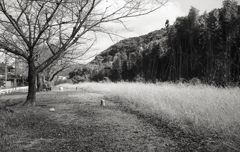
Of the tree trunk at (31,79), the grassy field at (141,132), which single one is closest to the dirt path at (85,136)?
the grassy field at (141,132)

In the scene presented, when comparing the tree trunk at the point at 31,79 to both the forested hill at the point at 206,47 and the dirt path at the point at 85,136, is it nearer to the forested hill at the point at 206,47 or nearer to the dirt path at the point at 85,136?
the dirt path at the point at 85,136

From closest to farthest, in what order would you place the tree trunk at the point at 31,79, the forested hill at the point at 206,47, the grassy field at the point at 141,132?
the grassy field at the point at 141,132, the tree trunk at the point at 31,79, the forested hill at the point at 206,47

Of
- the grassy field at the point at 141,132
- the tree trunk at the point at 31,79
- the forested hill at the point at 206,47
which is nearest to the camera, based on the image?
the grassy field at the point at 141,132

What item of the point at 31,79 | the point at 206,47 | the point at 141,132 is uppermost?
the point at 206,47

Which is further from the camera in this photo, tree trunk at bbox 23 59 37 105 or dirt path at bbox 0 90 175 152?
tree trunk at bbox 23 59 37 105

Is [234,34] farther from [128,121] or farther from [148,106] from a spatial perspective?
[128,121]

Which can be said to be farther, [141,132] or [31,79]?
[31,79]

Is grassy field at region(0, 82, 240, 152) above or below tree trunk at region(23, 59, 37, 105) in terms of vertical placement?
below

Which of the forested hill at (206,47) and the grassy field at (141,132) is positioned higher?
the forested hill at (206,47)

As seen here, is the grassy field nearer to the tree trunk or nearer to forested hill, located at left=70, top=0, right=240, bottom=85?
the tree trunk

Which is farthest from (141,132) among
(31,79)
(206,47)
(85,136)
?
(206,47)

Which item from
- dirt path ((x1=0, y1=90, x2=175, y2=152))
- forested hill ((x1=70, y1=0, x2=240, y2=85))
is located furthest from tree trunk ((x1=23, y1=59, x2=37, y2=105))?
forested hill ((x1=70, y1=0, x2=240, y2=85))

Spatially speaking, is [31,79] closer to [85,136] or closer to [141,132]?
[85,136]

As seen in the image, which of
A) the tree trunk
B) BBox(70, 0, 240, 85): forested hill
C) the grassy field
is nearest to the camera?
the grassy field
